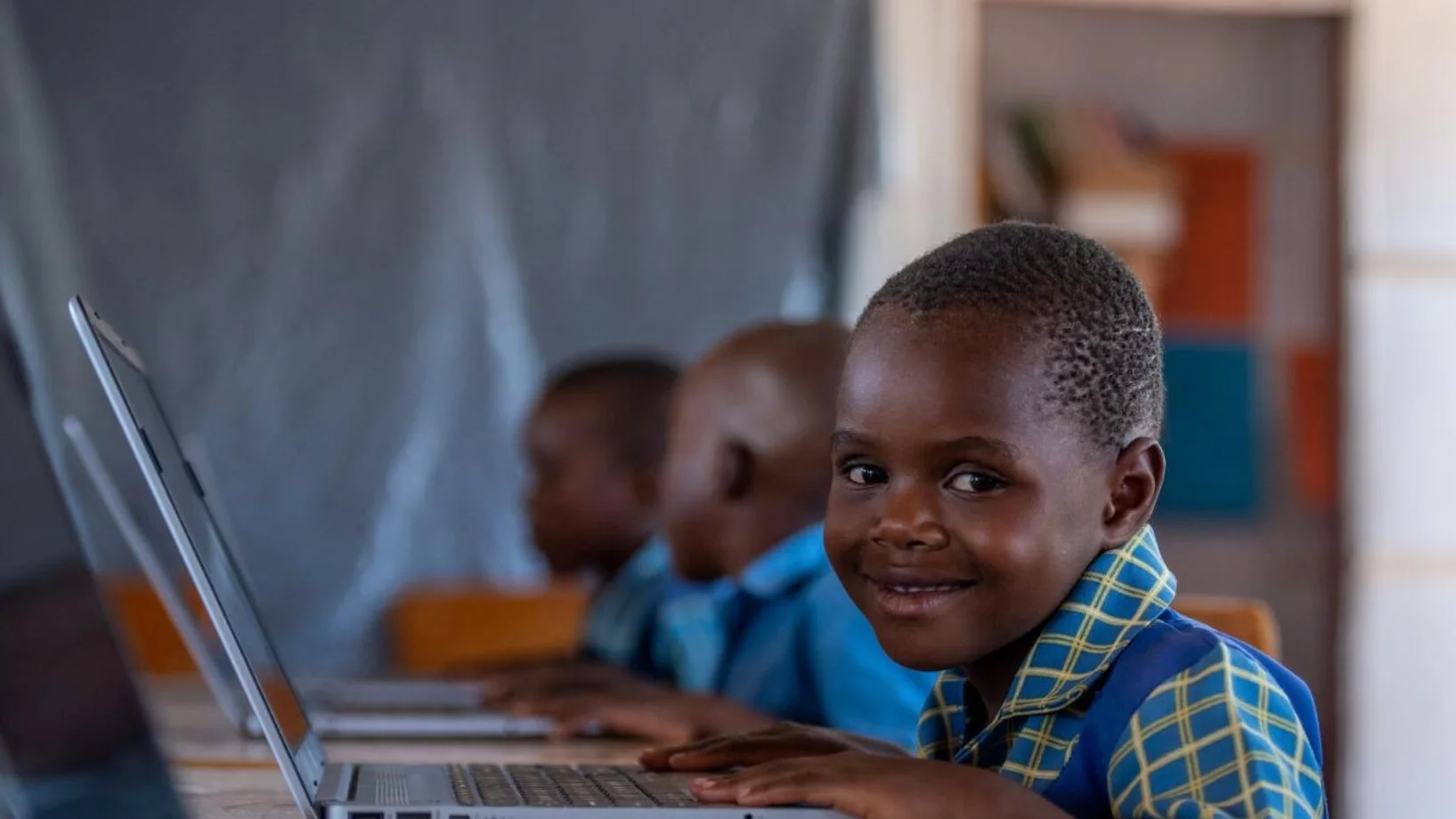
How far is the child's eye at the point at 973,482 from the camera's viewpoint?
1001 millimetres

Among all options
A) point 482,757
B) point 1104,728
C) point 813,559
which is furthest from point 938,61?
point 1104,728

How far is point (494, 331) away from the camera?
3.05 m

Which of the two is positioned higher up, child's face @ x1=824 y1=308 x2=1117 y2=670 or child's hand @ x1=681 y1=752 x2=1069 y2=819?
child's face @ x1=824 y1=308 x2=1117 y2=670

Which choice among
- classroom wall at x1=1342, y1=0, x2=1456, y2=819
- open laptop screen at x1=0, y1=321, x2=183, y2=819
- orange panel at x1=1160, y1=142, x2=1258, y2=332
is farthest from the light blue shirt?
orange panel at x1=1160, y1=142, x2=1258, y2=332

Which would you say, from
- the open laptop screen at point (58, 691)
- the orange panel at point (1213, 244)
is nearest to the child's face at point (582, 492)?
the orange panel at point (1213, 244)

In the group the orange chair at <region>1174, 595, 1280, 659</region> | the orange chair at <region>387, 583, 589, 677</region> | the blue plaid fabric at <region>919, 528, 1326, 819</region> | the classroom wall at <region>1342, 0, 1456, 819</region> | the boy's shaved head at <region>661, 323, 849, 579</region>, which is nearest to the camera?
the blue plaid fabric at <region>919, 528, 1326, 819</region>

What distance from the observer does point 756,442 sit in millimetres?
Answer: 1916

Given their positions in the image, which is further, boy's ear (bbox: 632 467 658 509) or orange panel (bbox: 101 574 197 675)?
orange panel (bbox: 101 574 197 675)

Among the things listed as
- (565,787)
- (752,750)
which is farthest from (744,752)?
(565,787)

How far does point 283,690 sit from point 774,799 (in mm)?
490

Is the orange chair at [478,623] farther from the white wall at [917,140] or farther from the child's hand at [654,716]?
the child's hand at [654,716]

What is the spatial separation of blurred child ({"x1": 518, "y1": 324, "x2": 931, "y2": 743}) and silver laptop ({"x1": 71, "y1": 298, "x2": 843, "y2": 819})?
1.64ft

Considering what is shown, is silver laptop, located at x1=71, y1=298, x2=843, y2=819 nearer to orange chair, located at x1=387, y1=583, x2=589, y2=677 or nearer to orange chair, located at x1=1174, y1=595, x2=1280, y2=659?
orange chair, located at x1=1174, y1=595, x2=1280, y2=659

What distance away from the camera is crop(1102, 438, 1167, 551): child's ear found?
3.42 ft
